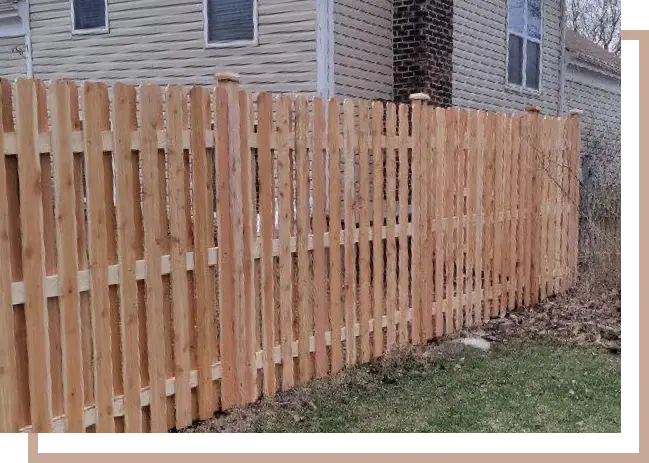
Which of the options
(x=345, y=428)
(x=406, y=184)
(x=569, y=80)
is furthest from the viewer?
(x=569, y=80)

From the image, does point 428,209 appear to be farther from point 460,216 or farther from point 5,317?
point 5,317

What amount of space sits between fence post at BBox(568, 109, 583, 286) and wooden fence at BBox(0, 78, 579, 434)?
2123 millimetres

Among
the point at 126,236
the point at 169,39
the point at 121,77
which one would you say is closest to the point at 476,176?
the point at 126,236

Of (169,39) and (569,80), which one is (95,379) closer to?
(169,39)

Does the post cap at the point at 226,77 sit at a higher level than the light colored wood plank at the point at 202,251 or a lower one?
higher

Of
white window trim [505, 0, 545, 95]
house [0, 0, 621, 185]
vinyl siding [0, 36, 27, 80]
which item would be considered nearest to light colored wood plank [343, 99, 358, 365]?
house [0, 0, 621, 185]

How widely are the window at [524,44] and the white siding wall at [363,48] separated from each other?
12.0 feet

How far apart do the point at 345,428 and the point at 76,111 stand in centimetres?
214

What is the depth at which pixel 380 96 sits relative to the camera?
9.88 m

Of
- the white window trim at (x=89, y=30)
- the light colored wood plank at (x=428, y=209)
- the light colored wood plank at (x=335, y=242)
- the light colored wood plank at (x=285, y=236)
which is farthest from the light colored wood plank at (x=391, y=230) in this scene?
the white window trim at (x=89, y=30)

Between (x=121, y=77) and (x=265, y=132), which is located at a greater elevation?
(x=121, y=77)

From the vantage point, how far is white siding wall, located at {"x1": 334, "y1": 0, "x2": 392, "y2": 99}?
9008 mm

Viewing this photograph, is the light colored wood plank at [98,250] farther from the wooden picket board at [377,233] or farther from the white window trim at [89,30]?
the white window trim at [89,30]

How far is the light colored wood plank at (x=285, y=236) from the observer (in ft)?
13.7
